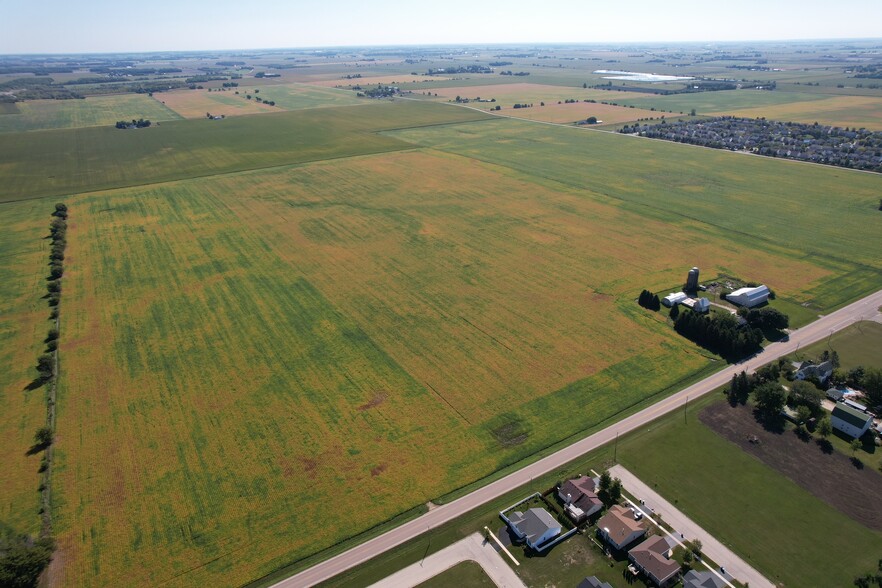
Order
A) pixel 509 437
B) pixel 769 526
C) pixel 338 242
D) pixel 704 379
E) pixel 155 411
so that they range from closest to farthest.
Result: pixel 769 526 → pixel 509 437 → pixel 155 411 → pixel 704 379 → pixel 338 242

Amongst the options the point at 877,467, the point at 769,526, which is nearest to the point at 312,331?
the point at 769,526

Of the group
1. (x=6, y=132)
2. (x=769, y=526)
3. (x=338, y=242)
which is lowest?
(x=769, y=526)

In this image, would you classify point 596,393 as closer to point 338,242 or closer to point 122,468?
point 122,468

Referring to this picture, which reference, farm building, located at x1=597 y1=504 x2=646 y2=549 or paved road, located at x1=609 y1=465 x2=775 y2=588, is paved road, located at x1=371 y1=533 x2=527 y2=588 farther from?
paved road, located at x1=609 y1=465 x2=775 y2=588

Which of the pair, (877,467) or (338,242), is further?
(338,242)

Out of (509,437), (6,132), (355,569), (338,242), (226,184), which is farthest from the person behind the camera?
(6,132)

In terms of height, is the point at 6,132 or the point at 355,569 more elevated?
the point at 6,132

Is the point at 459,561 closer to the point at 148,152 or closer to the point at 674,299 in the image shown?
the point at 674,299

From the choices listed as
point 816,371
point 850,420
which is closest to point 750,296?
point 816,371
